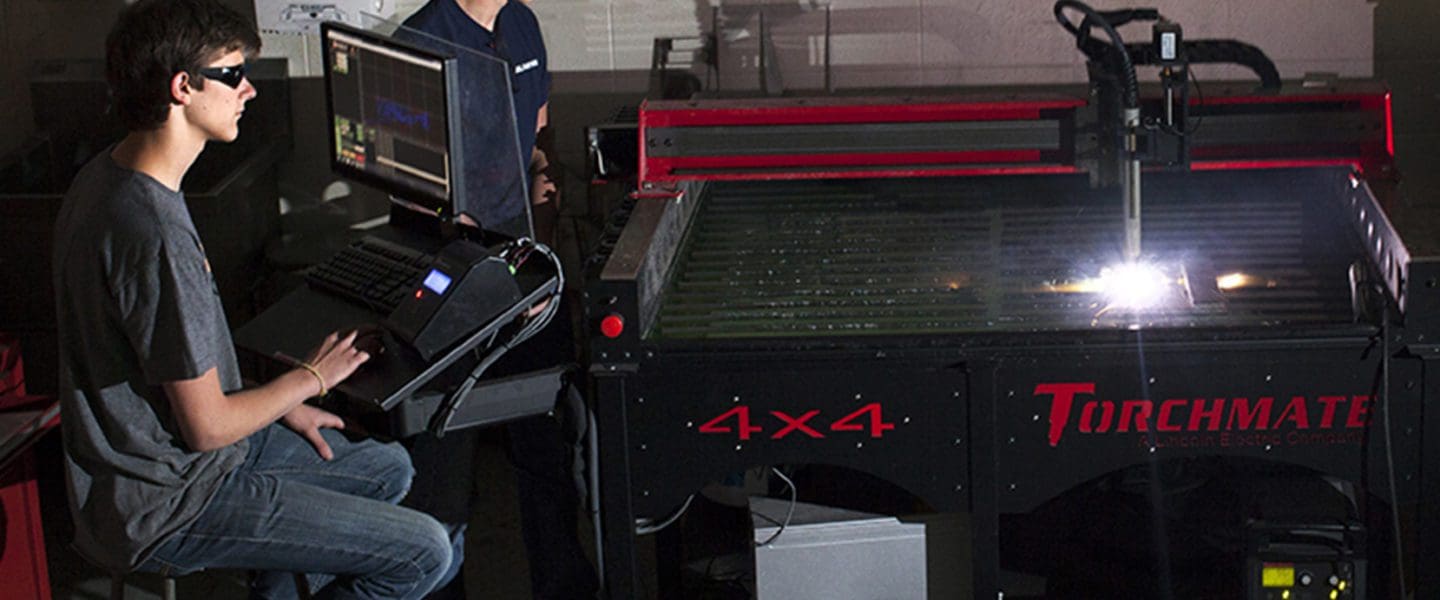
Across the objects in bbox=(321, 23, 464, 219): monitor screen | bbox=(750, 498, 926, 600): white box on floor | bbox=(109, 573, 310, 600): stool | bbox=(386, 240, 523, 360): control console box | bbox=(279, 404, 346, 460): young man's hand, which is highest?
bbox=(321, 23, 464, 219): monitor screen

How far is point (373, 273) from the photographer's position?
2916 mm

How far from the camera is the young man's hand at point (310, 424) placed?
278 centimetres

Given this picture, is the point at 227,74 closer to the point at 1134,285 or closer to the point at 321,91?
the point at 1134,285

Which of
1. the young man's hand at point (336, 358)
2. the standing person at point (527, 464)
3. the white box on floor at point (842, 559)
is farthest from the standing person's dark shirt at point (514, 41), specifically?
the white box on floor at point (842, 559)

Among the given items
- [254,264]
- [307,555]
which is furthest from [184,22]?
[254,264]

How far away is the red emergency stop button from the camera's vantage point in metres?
2.72

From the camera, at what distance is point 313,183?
4.70 meters

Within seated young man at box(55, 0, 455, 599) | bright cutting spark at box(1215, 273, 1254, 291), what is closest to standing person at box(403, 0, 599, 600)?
seated young man at box(55, 0, 455, 599)

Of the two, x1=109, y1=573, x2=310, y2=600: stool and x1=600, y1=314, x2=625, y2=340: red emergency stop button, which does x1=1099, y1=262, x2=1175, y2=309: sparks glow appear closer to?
x1=600, y1=314, x2=625, y2=340: red emergency stop button

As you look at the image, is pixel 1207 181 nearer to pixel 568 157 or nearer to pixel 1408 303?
pixel 1408 303

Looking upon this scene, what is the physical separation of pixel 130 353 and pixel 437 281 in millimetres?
483

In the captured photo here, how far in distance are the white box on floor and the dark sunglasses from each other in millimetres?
1096

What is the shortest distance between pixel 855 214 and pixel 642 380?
2.31 ft

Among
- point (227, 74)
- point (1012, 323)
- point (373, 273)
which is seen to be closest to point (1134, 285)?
point (1012, 323)
